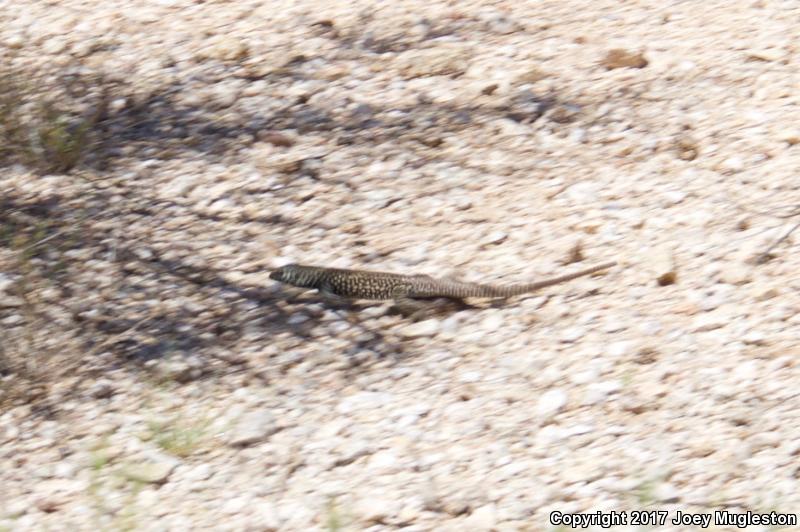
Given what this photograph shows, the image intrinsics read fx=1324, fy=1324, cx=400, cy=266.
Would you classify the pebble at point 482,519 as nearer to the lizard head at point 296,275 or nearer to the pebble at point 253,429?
the pebble at point 253,429

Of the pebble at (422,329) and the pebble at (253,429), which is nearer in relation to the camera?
the pebble at (253,429)

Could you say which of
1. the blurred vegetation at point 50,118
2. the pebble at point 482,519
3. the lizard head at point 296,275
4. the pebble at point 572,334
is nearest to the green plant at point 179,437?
the lizard head at point 296,275

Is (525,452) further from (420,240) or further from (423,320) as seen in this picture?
(420,240)

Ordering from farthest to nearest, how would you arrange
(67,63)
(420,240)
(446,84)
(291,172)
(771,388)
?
1. (67,63)
2. (446,84)
3. (291,172)
4. (420,240)
5. (771,388)

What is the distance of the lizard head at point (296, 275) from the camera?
4.41 meters

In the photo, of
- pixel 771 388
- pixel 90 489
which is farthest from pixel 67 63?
pixel 771 388

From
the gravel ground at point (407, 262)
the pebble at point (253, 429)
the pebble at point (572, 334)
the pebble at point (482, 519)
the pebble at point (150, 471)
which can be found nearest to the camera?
the pebble at point (482, 519)

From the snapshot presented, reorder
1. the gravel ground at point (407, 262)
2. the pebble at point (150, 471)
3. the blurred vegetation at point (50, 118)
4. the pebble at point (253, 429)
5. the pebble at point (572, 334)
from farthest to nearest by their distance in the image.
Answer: the blurred vegetation at point (50, 118), the pebble at point (572, 334), the pebble at point (253, 429), the pebble at point (150, 471), the gravel ground at point (407, 262)

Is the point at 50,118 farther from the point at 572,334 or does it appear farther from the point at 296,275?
the point at 572,334

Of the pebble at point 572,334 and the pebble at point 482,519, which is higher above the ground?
the pebble at point 572,334

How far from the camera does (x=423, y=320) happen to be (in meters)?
4.39

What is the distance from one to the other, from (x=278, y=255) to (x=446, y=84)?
122cm

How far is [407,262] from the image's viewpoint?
4676 mm

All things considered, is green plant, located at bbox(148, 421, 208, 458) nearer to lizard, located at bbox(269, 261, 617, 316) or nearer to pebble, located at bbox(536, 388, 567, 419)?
lizard, located at bbox(269, 261, 617, 316)
